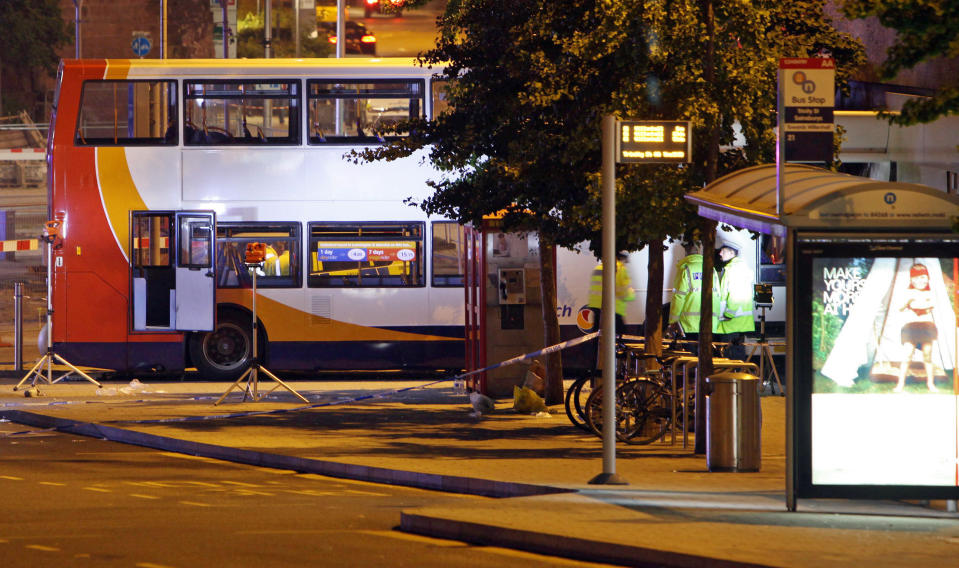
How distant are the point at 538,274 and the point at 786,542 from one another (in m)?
9.77

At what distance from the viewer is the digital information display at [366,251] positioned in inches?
856

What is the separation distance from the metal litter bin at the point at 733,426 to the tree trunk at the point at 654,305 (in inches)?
116

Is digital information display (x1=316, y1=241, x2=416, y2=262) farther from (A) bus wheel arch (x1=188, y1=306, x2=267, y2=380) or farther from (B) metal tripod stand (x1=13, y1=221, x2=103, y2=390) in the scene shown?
(B) metal tripod stand (x1=13, y1=221, x2=103, y2=390)

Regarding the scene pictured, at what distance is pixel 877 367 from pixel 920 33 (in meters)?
2.35

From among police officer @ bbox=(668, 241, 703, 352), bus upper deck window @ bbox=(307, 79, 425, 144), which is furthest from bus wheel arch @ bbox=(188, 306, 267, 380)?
police officer @ bbox=(668, 241, 703, 352)

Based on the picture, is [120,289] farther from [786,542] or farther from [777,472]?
[786,542]

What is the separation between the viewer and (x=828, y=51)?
15219mm

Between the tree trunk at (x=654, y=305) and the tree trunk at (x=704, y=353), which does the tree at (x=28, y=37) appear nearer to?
the tree trunk at (x=654, y=305)

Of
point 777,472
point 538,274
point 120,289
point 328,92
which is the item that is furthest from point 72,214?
point 777,472

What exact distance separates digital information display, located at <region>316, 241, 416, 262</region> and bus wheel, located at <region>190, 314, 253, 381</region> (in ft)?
5.49

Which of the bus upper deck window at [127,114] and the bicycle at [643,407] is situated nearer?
the bicycle at [643,407]

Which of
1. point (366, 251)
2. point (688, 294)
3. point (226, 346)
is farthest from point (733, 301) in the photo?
point (226, 346)

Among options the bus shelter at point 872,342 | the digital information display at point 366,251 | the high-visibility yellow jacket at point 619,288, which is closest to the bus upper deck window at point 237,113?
the digital information display at point 366,251

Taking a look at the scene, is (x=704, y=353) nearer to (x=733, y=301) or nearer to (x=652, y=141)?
(x=652, y=141)
